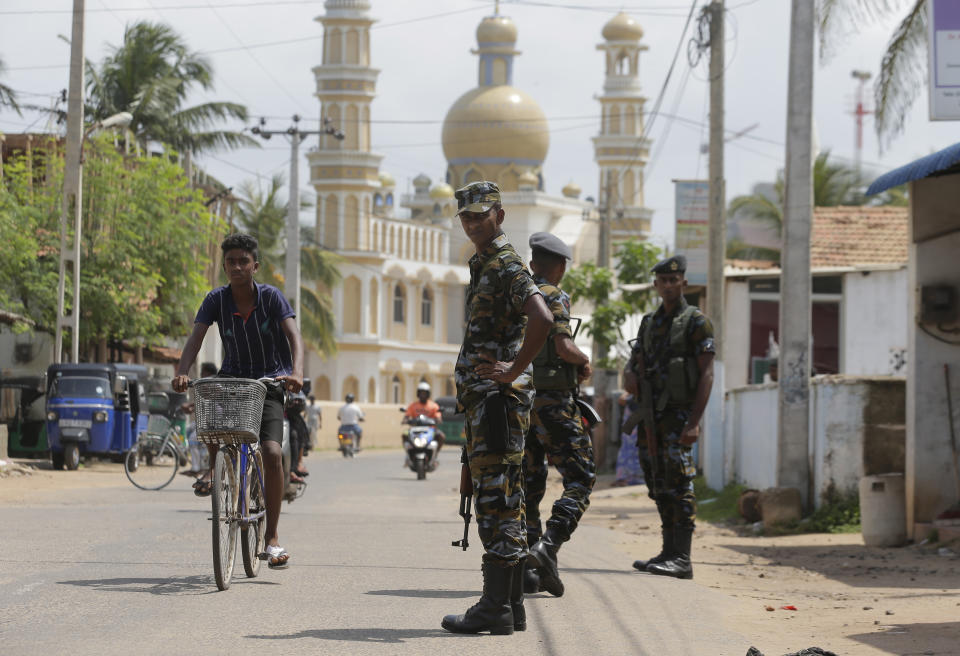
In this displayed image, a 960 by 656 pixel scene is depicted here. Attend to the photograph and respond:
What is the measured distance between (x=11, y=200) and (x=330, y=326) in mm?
31987

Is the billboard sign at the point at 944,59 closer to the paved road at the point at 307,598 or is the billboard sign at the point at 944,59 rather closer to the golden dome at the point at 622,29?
the paved road at the point at 307,598

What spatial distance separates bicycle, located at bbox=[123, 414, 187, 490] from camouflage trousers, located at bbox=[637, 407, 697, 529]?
10.9 metres

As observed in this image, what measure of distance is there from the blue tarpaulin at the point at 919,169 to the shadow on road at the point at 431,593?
5158 mm

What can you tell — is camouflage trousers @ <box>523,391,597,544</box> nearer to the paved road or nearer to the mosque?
the paved road

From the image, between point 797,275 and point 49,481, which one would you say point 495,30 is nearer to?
point 49,481

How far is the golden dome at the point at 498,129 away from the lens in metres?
87.8

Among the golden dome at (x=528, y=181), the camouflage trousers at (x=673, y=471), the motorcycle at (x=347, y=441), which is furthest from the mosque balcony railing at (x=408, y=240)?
the camouflage trousers at (x=673, y=471)

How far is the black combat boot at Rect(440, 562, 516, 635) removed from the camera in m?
6.81

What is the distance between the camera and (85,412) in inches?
971

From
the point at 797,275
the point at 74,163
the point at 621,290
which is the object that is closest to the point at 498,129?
the point at 621,290

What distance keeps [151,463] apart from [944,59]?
12251 millimetres

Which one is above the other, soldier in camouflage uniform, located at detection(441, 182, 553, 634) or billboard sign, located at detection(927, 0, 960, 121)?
billboard sign, located at detection(927, 0, 960, 121)

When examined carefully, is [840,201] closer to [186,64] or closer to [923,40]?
[186,64]

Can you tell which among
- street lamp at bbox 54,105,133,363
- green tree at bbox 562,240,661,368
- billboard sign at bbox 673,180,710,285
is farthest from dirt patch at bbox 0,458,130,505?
green tree at bbox 562,240,661,368
